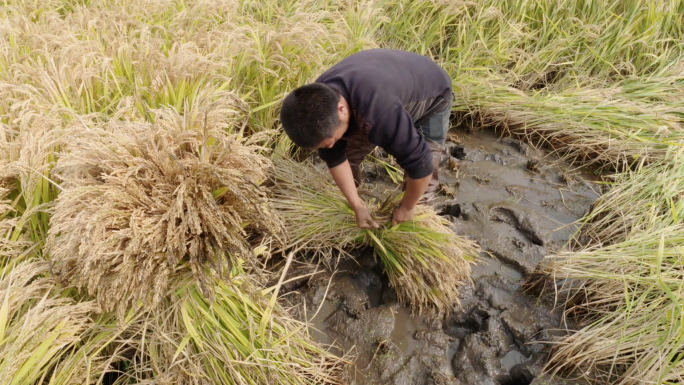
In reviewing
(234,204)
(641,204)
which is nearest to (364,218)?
(234,204)

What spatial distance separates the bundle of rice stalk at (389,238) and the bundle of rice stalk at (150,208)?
27.7 inches

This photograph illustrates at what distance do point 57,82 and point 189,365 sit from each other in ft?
5.68

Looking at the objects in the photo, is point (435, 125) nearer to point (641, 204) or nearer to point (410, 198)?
point (410, 198)

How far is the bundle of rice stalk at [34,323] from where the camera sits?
1.49 m

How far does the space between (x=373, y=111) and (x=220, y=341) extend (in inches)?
46.4

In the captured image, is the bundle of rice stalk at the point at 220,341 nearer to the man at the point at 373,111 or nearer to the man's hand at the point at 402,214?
the man at the point at 373,111

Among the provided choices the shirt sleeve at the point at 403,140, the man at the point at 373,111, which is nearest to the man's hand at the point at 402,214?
the man at the point at 373,111

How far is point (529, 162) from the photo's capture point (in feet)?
11.0

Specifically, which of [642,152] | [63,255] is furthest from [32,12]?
[642,152]

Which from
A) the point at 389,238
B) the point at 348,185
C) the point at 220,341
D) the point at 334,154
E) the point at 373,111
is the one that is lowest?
the point at 389,238

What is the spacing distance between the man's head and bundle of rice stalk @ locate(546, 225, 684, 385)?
1405mm

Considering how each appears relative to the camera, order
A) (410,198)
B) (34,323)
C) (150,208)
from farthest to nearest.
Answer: (410,198) → (150,208) → (34,323)

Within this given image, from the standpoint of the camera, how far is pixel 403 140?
1.93 meters

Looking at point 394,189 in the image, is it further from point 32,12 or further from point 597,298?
point 32,12
